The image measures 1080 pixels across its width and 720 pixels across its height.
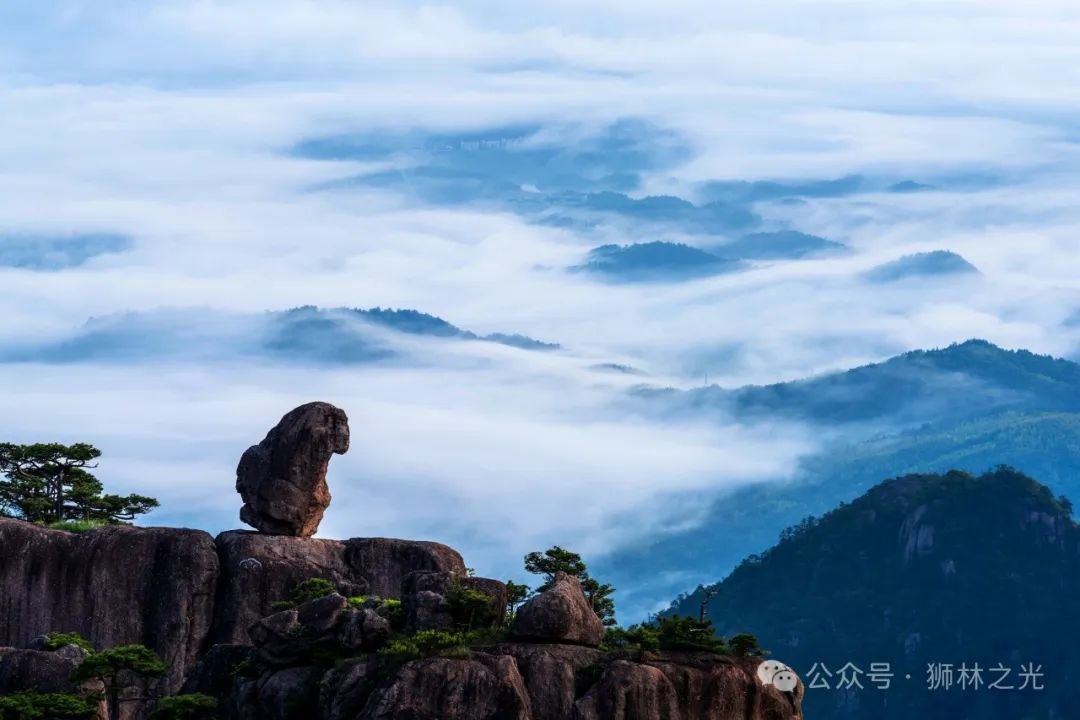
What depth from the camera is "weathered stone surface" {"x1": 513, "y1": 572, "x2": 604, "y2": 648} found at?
98875mm

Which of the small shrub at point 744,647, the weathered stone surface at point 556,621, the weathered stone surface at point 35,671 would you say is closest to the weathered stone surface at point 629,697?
the weathered stone surface at point 556,621

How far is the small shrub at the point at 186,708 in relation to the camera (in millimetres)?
101188

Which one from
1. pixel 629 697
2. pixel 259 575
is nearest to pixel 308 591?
pixel 259 575

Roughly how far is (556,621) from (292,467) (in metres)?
24.3

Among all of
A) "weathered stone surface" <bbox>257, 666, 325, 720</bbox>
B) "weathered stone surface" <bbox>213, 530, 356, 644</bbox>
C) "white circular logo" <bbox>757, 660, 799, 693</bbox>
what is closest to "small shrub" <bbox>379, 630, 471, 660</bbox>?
"weathered stone surface" <bbox>257, 666, 325, 720</bbox>

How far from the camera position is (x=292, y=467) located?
119688 mm

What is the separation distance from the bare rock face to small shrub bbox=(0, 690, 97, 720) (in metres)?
17.7

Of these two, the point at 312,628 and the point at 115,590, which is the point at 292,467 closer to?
the point at 115,590

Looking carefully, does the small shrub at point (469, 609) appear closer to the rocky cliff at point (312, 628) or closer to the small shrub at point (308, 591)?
the rocky cliff at point (312, 628)

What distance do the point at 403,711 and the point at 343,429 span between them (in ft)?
88.3

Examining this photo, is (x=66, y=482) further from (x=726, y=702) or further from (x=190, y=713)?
(x=726, y=702)

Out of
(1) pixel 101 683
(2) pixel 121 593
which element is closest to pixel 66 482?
(2) pixel 121 593

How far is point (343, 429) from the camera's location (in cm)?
12000

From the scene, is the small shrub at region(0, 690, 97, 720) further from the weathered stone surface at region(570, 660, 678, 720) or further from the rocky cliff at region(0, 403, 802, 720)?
the weathered stone surface at region(570, 660, 678, 720)
